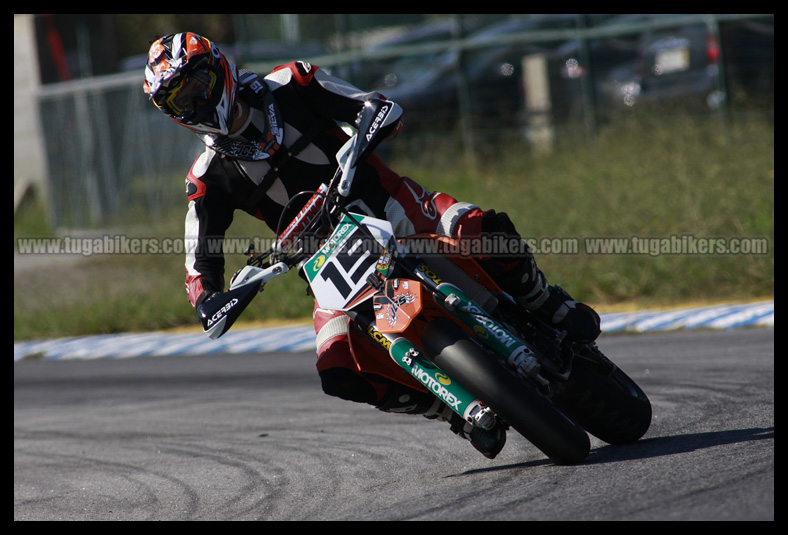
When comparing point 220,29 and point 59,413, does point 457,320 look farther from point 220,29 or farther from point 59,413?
point 220,29

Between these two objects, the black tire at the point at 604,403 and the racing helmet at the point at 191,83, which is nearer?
the racing helmet at the point at 191,83

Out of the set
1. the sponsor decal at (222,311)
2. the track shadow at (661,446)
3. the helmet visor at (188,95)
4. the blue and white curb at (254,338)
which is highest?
the helmet visor at (188,95)

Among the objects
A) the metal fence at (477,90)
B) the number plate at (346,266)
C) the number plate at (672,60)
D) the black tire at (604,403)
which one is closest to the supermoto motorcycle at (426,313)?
the number plate at (346,266)

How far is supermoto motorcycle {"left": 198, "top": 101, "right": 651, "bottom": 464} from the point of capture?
3.71 meters

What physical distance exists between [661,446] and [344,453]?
1.76 m

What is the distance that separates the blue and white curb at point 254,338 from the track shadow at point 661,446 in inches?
120

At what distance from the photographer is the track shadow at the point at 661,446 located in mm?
4105

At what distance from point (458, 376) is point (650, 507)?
889 millimetres

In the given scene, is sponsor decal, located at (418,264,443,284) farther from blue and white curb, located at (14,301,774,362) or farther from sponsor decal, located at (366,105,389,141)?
blue and white curb, located at (14,301,774,362)

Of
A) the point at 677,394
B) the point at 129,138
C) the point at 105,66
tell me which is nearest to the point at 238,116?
the point at 677,394

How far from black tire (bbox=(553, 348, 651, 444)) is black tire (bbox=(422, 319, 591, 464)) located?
0.51 meters

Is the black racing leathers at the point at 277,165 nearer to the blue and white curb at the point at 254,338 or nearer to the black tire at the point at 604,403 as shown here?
the black tire at the point at 604,403

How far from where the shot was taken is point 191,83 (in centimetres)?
410

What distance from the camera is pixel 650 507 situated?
10.4ft
